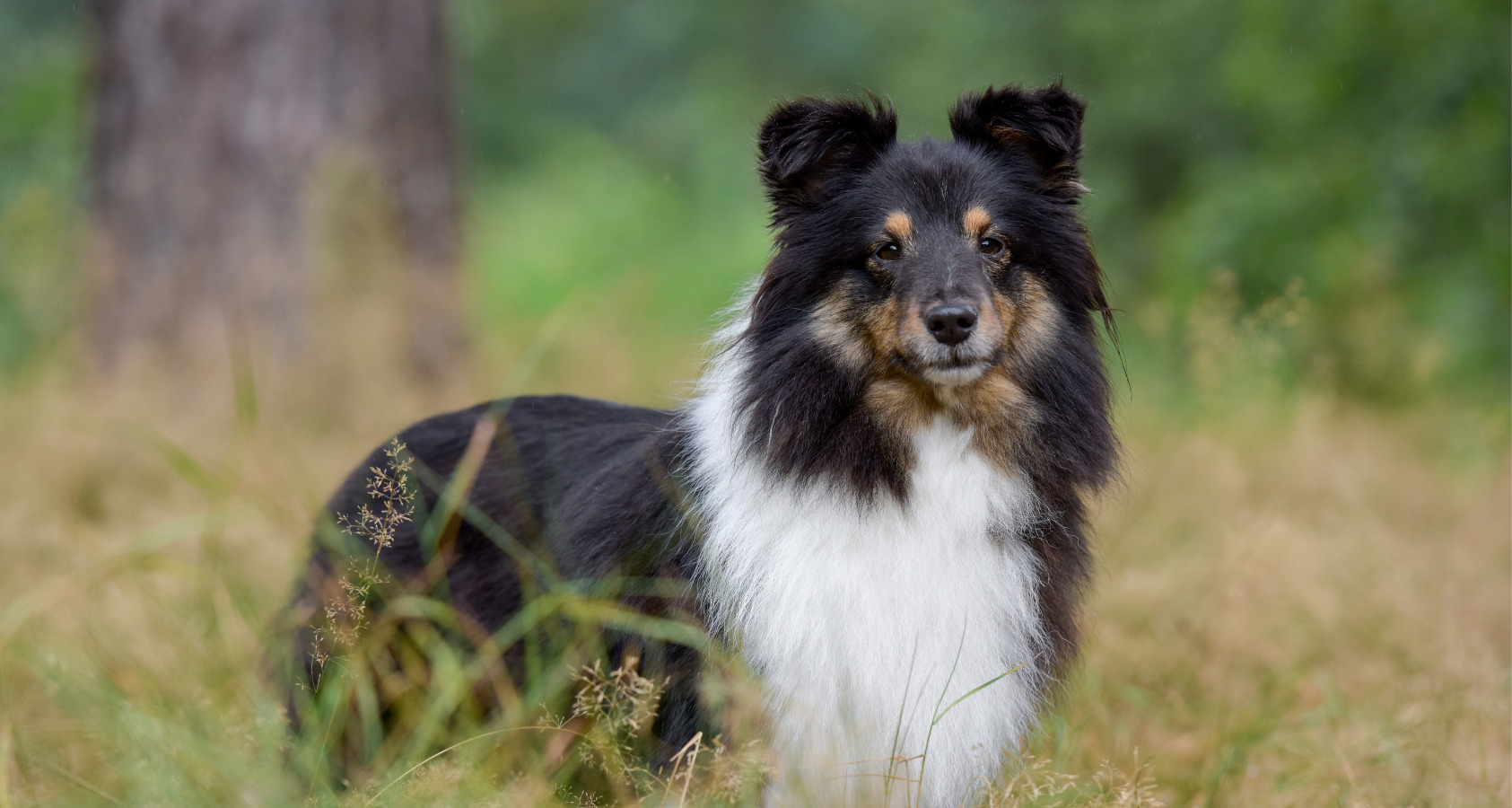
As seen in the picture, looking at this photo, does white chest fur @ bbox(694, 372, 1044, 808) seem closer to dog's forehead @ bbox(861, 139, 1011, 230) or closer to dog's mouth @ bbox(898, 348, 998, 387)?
dog's mouth @ bbox(898, 348, 998, 387)

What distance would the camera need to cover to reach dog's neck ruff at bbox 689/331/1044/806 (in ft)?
9.75

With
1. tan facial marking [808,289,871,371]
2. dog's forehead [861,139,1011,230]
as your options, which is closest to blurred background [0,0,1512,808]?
dog's forehead [861,139,1011,230]

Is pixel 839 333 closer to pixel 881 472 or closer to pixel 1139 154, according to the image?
pixel 881 472

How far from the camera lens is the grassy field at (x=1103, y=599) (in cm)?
305

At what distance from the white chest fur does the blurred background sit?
328mm

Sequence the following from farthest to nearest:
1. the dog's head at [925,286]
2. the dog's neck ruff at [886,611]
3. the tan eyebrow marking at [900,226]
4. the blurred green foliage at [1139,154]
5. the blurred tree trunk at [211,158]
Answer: the blurred green foliage at [1139,154] → the blurred tree trunk at [211,158] → the tan eyebrow marking at [900,226] → the dog's head at [925,286] → the dog's neck ruff at [886,611]

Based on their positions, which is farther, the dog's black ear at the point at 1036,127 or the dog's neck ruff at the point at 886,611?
the dog's black ear at the point at 1036,127

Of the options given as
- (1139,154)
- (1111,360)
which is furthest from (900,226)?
(1139,154)

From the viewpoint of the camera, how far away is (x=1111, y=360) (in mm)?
3734

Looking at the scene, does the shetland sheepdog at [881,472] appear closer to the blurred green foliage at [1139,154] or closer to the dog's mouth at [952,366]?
the dog's mouth at [952,366]

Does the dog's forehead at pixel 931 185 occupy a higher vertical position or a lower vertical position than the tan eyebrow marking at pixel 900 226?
higher

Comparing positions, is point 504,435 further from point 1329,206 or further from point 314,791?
point 1329,206

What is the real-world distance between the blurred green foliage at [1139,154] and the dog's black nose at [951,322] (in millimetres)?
838

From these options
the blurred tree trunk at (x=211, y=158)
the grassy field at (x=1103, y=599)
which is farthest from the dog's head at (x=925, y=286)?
the blurred tree trunk at (x=211, y=158)
